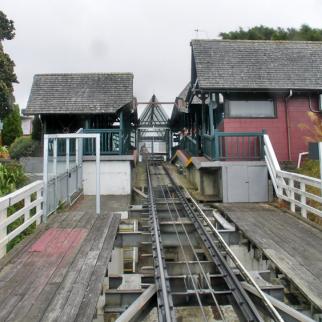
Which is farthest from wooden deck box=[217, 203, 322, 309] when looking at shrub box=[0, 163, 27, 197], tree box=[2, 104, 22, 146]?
tree box=[2, 104, 22, 146]

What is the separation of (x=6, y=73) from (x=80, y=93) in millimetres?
5248

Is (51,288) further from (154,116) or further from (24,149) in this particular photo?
(154,116)

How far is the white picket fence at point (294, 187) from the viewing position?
23.4 ft

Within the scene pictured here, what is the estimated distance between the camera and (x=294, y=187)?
851cm

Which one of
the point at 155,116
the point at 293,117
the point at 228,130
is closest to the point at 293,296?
the point at 228,130

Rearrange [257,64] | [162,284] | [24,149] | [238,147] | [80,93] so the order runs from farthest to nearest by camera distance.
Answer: [24,149] < [80,93] < [257,64] < [238,147] < [162,284]

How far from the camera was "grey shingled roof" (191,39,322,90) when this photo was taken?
1180cm

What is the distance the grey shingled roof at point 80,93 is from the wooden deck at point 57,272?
775cm

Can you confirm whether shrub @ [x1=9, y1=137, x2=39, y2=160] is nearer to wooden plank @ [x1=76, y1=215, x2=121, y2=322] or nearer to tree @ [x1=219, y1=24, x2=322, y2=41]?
wooden plank @ [x1=76, y1=215, x2=121, y2=322]

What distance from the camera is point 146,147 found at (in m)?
48.5

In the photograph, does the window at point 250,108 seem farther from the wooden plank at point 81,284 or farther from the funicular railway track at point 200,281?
the wooden plank at point 81,284

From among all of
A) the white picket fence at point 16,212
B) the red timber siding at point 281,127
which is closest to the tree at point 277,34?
the red timber siding at point 281,127

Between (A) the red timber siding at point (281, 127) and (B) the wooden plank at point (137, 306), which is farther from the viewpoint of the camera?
(A) the red timber siding at point (281, 127)

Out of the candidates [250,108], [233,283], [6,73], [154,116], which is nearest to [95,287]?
[233,283]
